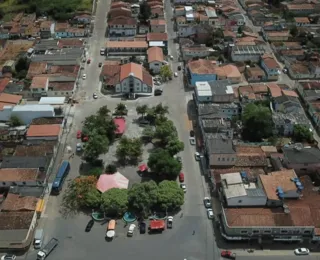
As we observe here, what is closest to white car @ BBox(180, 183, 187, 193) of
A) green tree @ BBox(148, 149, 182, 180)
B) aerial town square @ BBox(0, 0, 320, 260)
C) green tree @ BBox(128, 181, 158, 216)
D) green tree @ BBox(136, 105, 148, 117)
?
aerial town square @ BBox(0, 0, 320, 260)

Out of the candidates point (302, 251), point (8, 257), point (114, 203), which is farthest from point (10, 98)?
point (302, 251)

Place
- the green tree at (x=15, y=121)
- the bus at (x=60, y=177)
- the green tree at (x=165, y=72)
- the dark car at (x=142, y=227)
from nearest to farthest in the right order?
the dark car at (x=142, y=227) → the bus at (x=60, y=177) → the green tree at (x=15, y=121) → the green tree at (x=165, y=72)

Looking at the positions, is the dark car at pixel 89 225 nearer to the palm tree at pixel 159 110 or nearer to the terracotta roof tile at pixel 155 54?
the palm tree at pixel 159 110

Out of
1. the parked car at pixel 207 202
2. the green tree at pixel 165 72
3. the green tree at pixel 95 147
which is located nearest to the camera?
the parked car at pixel 207 202

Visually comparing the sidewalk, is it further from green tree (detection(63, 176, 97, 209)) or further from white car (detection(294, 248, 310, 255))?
green tree (detection(63, 176, 97, 209))

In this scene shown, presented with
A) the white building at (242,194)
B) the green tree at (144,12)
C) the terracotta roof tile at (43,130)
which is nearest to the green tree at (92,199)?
the terracotta roof tile at (43,130)

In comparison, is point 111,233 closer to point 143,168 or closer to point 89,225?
point 89,225
